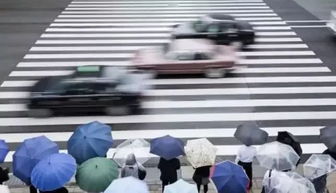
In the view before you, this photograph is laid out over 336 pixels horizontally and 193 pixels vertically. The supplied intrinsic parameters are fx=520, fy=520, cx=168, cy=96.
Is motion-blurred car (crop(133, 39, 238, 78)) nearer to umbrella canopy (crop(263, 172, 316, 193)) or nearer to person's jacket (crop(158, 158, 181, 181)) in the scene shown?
person's jacket (crop(158, 158, 181, 181))

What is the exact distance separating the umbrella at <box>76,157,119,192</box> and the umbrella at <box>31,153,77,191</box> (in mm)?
169

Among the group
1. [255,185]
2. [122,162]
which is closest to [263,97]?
[255,185]

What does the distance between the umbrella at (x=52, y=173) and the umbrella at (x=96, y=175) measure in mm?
169

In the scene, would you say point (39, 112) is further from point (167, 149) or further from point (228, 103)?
point (167, 149)

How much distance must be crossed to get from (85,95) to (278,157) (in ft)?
23.5

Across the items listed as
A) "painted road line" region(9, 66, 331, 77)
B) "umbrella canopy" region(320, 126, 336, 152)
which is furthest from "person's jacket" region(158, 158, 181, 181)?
"painted road line" region(9, 66, 331, 77)

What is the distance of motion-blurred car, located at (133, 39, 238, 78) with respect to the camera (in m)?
17.2

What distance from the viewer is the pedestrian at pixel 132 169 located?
27.0 feet

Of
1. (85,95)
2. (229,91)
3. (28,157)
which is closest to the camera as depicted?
(28,157)

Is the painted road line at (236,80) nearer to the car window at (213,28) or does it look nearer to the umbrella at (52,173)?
the car window at (213,28)

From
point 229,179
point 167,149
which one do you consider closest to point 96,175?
→ point 167,149

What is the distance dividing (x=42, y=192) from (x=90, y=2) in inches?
901

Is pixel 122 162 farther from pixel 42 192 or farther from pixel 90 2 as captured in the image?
pixel 90 2

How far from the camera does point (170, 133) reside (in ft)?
44.4
